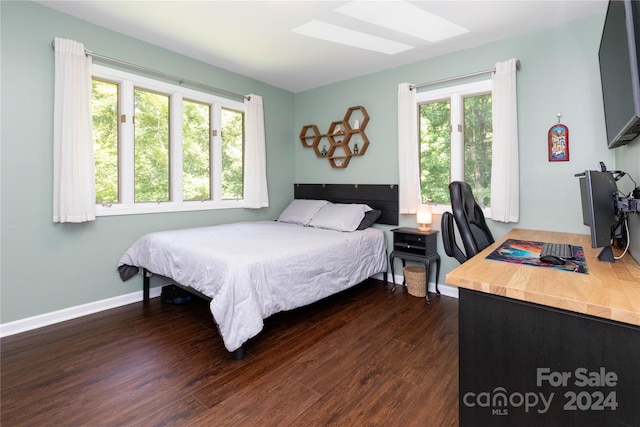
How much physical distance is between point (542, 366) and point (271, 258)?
1.67 m

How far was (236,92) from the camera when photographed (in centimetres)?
391

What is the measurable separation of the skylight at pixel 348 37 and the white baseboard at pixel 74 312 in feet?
8.43

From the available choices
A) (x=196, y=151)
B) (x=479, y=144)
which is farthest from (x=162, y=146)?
(x=479, y=144)

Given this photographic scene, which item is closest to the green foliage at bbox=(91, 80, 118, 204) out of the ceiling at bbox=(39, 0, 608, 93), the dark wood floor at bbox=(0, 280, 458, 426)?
the ceiling at bbox=(39, 0, 608, 93)

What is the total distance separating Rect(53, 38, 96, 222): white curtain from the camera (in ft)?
8.29

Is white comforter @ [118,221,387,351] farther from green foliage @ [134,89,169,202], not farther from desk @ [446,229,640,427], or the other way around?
desk @ [446,229,640,427]

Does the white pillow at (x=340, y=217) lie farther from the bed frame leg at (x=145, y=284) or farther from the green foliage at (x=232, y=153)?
the bed frame leg at (x=145, y=284)

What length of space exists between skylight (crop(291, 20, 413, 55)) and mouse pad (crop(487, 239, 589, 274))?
2.22 m

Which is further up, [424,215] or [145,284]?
[424,215]

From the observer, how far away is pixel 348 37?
297 centimetres

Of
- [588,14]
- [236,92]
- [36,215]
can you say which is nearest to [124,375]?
[36,215]

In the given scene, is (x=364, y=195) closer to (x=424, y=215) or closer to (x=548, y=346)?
(x=424, y=215)

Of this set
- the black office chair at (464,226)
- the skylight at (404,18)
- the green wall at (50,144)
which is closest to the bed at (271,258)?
the green wall at (50,144)

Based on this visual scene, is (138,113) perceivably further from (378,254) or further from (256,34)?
(378,254)
